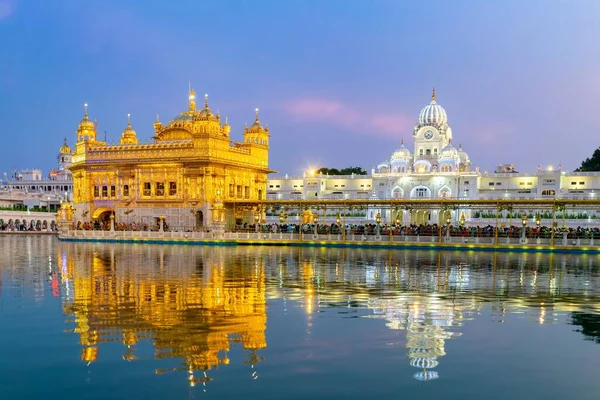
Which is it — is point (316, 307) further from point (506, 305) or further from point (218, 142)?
point (218, 142)

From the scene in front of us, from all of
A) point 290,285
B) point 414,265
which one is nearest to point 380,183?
point 414,265

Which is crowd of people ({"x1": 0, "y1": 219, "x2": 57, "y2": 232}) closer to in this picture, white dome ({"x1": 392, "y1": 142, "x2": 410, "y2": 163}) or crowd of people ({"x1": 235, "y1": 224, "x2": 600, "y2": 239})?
crowd of people ({"x1": 235, "y1": 224, "x2": 600, "y2": 239})

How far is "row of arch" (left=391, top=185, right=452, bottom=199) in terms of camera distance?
8012 cm

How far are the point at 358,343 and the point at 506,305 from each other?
6114mm

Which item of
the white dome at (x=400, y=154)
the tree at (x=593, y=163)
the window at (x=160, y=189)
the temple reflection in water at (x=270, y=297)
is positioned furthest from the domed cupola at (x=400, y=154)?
the temple reflection in water at (x=270, y=297)

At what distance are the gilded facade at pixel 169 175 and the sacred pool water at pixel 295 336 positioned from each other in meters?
29.0

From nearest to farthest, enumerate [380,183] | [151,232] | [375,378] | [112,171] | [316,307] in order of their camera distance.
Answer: [375,378], [316,307], [151,232], [112,171], [380,183]

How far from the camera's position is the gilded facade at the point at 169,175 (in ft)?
165

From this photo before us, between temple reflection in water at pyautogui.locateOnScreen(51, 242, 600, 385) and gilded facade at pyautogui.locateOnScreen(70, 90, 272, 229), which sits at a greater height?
gilded facade at pyautogui.locateOnScreen(70, 90, 272, 229)

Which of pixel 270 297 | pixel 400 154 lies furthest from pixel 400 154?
pixel 270 297

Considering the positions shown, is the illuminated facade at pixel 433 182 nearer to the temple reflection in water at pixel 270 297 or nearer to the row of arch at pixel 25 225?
the row of arch at pixel 25 225

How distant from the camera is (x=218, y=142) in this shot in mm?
51094

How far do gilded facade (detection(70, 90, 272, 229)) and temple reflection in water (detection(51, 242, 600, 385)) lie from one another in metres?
21.6

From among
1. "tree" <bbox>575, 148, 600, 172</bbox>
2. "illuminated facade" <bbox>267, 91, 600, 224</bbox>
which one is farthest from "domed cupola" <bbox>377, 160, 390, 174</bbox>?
"tree" <bbox>575, 148, 600, 172</bbox>
